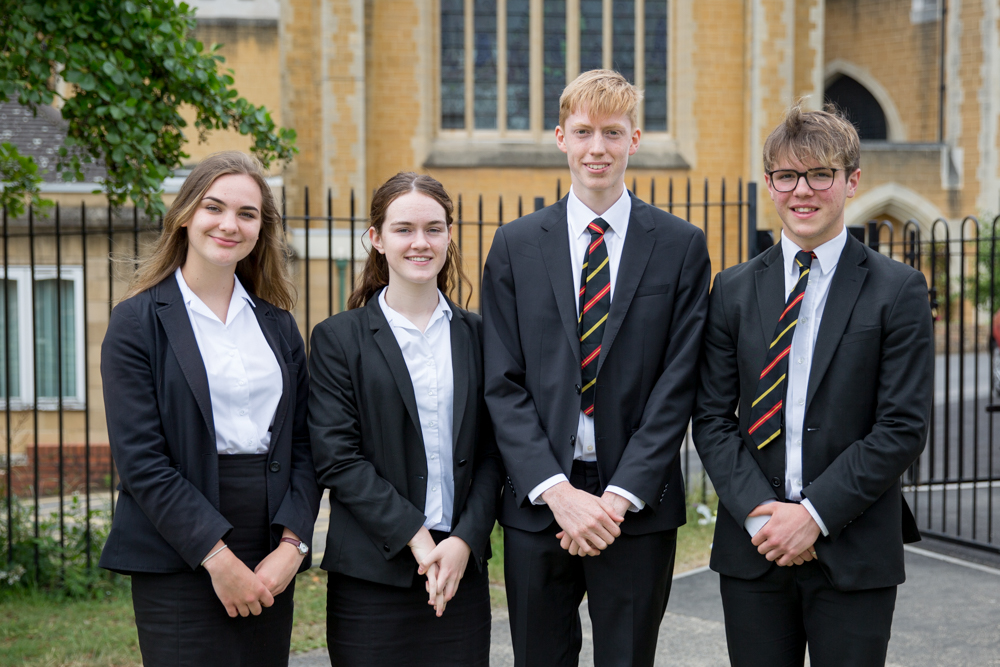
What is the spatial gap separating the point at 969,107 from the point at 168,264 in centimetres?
2261

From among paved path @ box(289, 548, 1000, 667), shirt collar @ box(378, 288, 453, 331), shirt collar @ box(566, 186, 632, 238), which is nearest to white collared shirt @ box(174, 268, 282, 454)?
shirt collar @ box(378, 288, 453, 331)

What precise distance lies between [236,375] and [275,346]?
17 cm

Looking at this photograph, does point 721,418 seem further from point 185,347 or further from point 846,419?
point 185,347

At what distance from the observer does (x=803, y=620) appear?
2.66 meters

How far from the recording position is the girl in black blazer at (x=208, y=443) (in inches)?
97.0

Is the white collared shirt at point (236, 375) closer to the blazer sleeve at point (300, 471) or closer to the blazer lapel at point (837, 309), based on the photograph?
the blazer sleeve at point (300, 471)

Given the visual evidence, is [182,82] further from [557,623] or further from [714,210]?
[714,210]

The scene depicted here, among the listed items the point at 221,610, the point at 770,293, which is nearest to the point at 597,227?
the point at 770,293

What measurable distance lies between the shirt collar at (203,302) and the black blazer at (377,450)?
9.4 inches

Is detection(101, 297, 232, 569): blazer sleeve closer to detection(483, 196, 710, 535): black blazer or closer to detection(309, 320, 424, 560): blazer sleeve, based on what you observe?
detection(309, 320, 424, 560): blazer sleeve

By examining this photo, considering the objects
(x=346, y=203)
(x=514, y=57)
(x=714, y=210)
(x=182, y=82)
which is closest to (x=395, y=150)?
(x=346, y=203)

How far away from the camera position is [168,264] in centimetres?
271

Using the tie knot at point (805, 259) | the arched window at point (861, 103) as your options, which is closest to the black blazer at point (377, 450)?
the tie knot at point (805, 259)

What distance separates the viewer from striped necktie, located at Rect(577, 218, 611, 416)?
9.04 feet
